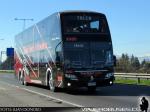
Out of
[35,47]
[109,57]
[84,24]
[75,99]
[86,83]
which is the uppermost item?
[84,24]

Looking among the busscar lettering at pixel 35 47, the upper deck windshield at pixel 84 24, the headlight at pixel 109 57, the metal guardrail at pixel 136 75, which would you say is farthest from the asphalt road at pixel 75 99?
the metal guardrail at pixel 136 75

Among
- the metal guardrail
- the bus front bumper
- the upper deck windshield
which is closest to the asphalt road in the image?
the bus front bumper

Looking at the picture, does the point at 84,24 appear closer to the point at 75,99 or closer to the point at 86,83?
the point at 86,83

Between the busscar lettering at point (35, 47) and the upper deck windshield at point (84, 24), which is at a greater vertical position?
the upper deck windshield at point (84, 24)

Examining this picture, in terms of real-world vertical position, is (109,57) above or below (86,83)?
above

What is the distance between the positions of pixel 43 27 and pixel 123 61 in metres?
47.3

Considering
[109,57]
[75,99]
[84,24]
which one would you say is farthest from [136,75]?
[75,99]

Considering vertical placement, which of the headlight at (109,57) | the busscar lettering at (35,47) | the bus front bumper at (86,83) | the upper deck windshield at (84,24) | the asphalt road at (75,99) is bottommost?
the asphalt road at (75,99)

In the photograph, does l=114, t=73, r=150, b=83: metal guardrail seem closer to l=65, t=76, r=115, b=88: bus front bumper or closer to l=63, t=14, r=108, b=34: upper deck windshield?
l=65, t=76, r=115, b=88: bus front bumper

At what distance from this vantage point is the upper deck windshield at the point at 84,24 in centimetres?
2234

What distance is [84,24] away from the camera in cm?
2262

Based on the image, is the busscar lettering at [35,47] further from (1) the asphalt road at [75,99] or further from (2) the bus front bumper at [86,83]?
(2) the bus front bumper at [86,83]

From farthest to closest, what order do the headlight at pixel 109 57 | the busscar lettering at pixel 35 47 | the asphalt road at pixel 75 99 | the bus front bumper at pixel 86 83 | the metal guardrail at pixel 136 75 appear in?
the metal guardrail at pixel 136 75 → the busscar lettering at pixel 35 47 → the headlight at pixel 109 57 → the bus front bumper at pixel 86 83 → the asphalt road at pixel 75 99

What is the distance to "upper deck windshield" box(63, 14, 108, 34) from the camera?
22344mm
